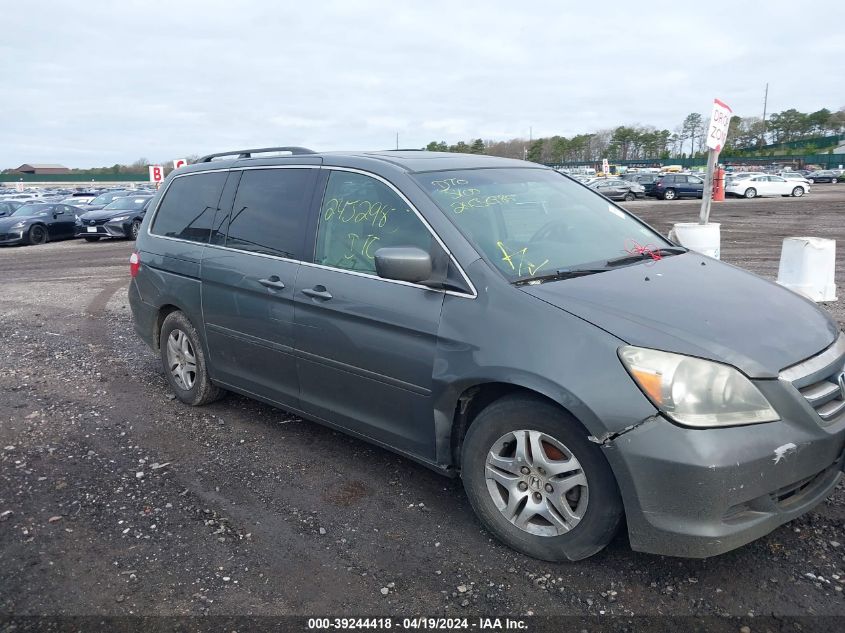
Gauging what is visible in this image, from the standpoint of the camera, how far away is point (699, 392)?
8.70 feet

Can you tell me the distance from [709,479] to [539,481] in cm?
74

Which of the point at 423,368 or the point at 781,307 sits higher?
the point at 781,307

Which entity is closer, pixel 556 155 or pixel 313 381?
pixel 313 381

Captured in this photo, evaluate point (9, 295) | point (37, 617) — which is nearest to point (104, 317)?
point (9, 295)

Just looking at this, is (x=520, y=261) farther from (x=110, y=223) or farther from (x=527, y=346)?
(x=110, y=223)

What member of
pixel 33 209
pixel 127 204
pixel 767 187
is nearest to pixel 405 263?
pixel 127 204

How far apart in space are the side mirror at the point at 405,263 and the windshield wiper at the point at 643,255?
1.03 meters

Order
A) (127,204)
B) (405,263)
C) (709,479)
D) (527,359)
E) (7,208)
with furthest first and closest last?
(7,208) → (127,204) → (405,263) → (527,359) → (709,479)

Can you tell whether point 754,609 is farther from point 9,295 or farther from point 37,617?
point 9,295

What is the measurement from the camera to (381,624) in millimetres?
2748

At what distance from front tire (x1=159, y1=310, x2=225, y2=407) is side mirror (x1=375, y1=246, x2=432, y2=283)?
7.38 feet

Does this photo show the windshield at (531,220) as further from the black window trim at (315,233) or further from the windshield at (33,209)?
the windshield at (33,209)

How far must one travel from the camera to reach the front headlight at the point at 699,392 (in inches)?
104

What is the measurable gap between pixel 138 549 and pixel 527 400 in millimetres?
2052
